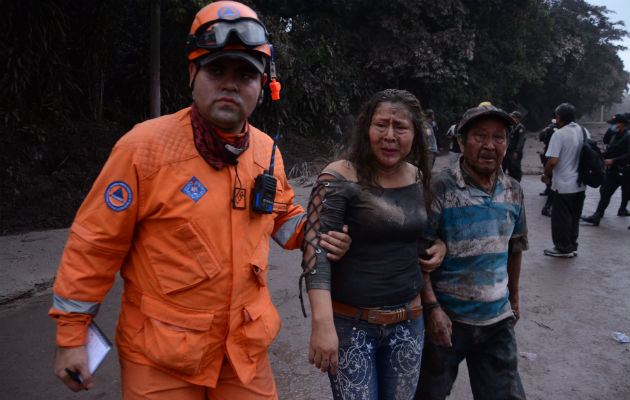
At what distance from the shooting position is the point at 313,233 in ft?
6.49

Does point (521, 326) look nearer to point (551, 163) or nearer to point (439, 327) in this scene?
point (439, 327)

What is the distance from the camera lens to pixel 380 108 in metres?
2.09

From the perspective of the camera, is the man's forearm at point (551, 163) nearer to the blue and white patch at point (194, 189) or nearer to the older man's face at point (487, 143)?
the older man's face at point (487, 143)

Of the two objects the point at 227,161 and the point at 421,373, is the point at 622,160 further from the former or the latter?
the point at 227,161

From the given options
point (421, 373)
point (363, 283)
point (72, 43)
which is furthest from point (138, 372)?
point (72, 43)

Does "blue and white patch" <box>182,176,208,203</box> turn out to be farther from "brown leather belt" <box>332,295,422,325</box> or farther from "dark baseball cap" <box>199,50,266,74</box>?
"brown leather belt" <box>332,295,422,325</box>

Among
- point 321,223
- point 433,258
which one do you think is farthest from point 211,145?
point 433,258

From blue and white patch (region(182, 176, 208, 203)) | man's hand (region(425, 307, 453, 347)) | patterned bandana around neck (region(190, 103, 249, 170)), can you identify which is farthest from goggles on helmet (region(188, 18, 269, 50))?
man's hand (region(425, 307, 453, 347))

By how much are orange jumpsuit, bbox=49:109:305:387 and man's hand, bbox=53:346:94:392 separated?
0.03 meters

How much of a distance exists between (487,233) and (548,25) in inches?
805

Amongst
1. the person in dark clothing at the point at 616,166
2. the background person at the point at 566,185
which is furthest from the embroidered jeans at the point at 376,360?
the person in dark clothing at the point at 616,166

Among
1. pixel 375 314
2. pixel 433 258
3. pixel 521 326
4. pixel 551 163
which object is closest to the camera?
pixel 375 314

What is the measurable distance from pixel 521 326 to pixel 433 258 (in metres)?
2.50

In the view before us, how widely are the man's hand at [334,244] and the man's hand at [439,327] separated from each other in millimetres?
607
